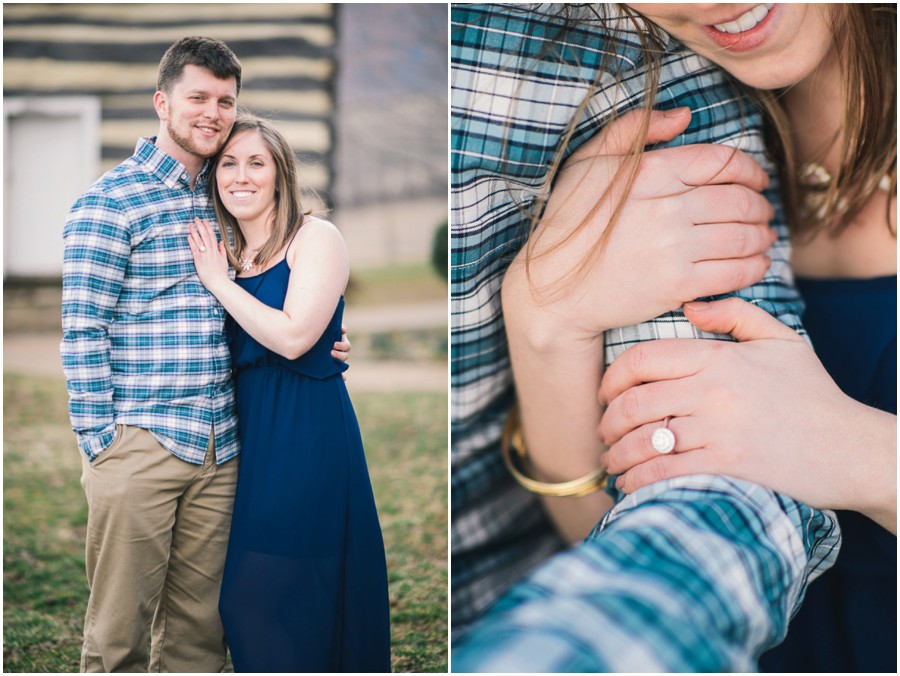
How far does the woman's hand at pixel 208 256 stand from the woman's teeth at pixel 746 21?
876 mm

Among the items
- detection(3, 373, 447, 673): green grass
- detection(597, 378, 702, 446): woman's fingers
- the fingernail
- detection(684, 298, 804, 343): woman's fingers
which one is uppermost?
the fingernail

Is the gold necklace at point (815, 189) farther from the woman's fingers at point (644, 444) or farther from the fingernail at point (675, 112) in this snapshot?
the woman's fingers at point (644, 444)

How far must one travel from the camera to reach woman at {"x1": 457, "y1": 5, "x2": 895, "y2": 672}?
1235mm

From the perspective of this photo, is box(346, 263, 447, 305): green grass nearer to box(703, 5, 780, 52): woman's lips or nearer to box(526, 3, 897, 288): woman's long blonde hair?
box(526, 3, 897, 288): woman's long blonde hair

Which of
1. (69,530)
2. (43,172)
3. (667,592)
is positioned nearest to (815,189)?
(667,592)

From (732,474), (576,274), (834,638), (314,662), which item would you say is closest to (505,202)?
(576,274)

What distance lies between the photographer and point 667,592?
3.00ft

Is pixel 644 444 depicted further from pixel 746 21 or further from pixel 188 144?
pixel 188 144

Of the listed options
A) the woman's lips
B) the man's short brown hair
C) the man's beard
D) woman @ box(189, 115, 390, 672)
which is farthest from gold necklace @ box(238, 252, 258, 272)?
the woman's lips

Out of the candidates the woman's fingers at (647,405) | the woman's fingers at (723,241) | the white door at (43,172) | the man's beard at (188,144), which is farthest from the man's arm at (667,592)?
the white door at (43,172)

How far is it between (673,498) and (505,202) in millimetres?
551

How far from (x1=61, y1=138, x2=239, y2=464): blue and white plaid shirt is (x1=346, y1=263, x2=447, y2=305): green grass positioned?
11.8ft

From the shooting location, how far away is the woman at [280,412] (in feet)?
4.08

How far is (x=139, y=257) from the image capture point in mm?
1220
